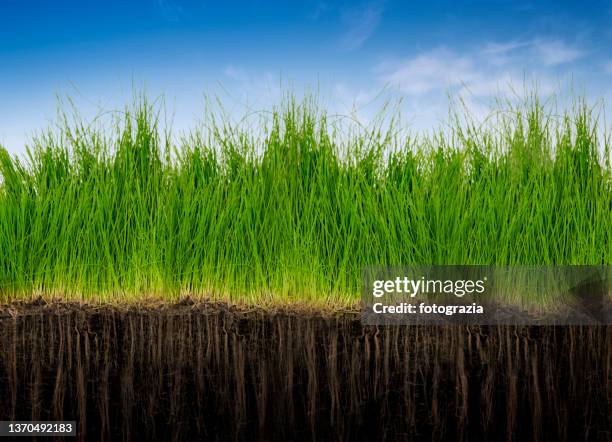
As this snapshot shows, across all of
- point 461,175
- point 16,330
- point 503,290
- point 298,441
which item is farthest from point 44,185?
point 503,290

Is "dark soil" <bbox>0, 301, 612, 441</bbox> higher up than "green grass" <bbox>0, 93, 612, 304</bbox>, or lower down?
lower down

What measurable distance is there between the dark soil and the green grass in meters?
0.19

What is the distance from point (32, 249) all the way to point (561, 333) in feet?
7.85

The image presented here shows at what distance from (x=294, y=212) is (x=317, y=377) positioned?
0.71 meters

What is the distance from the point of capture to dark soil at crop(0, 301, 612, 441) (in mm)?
2348

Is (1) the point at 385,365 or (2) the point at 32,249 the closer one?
(1) the point at 385,365

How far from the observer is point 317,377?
2.35 metres

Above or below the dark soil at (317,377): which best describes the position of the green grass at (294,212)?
above

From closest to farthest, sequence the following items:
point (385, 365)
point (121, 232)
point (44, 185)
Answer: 1. point (385, 365)
2. point (121, 232)
3. point (44, 185)

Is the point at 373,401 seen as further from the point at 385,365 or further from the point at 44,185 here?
the point at 44,185

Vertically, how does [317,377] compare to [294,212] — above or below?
below

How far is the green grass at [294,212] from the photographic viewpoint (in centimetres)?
249

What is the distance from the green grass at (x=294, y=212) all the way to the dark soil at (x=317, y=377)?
19 centimetres

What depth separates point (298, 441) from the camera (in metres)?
2.39
